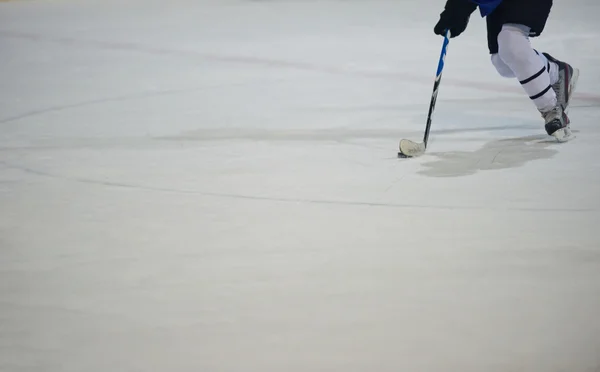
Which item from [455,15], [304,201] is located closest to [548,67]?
[455,15]

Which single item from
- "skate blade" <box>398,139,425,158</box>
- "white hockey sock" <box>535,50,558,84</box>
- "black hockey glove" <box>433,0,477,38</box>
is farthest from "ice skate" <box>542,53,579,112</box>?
"skate blade" <box>398,139,425,158</box>

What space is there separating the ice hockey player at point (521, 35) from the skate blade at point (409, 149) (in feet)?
1.50

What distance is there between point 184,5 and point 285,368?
9217 millimetres

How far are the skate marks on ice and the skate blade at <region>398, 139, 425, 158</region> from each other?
7cm

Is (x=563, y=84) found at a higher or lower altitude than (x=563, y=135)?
higher

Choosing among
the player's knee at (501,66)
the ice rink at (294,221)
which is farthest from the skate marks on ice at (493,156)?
the player's knee at (501,66)

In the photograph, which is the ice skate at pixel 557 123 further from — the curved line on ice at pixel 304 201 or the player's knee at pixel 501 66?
the curved line on ice at pixel 304 201

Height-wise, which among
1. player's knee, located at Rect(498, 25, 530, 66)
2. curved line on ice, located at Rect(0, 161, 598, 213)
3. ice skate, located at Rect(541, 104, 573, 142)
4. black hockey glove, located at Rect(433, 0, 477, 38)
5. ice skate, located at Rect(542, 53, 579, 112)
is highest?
black hockey glove, located at Rect(433, 0, 477, 38)

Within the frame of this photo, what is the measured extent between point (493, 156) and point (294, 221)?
1110 millimetres

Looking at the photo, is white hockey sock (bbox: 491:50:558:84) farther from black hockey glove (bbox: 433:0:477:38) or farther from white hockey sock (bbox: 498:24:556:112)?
black hockey glove (bbox: 433:0:477:38)

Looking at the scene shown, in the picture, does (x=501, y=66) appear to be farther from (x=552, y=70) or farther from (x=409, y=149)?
(x=409, y=149)

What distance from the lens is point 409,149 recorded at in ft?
12.9

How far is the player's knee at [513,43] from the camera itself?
400 cm

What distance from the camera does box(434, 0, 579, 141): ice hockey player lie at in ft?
13.0
